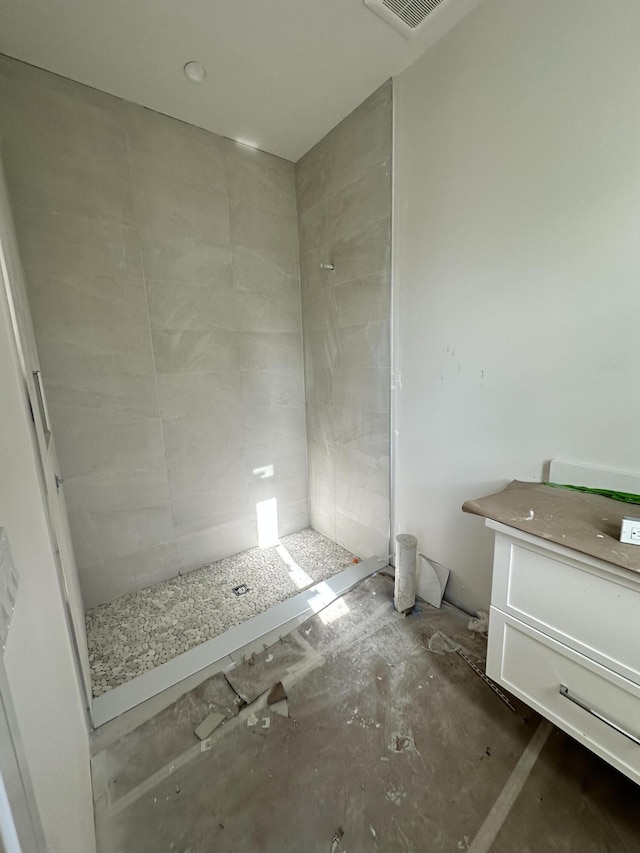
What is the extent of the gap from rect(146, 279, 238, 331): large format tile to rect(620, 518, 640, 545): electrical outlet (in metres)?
2.17

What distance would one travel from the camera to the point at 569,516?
41.3 inches

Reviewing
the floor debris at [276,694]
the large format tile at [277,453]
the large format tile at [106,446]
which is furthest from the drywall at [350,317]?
the large format tile at [106,446]

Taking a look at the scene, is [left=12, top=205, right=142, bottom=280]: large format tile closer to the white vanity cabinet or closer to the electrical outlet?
the white vanity cabinet

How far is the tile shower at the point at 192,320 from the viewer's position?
171 centimetres

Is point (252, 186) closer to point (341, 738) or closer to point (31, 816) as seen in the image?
point (31, 816)

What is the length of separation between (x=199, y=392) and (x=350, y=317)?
1099 millimetres

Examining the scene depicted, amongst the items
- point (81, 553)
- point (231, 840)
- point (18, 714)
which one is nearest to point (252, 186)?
point (81, 553)

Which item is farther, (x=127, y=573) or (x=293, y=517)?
(x=293, y=517)

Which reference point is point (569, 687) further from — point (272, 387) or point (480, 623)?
point (272, 387)

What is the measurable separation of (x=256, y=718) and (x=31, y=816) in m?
1.08

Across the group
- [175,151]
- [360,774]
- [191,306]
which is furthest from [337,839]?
[175,151]

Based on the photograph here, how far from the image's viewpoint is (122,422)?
1.96 m

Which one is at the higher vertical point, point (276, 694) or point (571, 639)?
point (571, 639)

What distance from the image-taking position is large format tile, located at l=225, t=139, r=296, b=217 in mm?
2150
